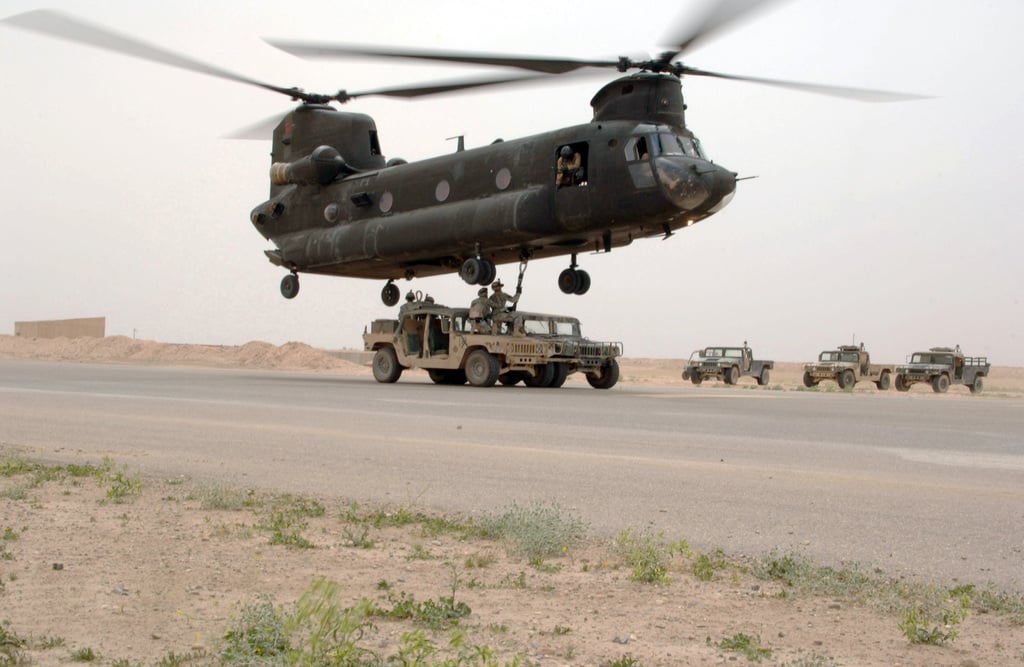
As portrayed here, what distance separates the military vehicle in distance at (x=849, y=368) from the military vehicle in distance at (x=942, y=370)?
0.56 m

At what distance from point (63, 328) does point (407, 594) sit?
63505 mm

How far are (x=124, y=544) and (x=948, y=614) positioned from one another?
12.0ft

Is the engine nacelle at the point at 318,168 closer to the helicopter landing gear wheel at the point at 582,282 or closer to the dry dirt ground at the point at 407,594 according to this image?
the helicopter landing gear wheel at the point at 582,282

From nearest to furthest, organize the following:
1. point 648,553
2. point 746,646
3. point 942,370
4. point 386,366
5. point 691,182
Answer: point 746,646, point 648,553, point 691,182, point 386,366, point 942,370

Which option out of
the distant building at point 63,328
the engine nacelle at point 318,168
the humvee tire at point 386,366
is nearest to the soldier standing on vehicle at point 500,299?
the humvee tire at point 386,366

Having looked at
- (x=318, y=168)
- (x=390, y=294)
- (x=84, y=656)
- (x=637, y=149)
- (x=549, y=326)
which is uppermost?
(x=318, y=168)

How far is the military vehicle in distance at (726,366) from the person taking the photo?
34719mm

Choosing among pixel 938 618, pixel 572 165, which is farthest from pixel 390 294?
pixel 938 618

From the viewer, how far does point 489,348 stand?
66.9 ft

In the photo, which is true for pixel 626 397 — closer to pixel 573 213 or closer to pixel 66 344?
pixel 573 213

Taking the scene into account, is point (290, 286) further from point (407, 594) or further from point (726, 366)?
point (407, 594)

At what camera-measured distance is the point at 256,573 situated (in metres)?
4.18

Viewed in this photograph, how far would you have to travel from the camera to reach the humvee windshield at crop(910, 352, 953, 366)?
3544cm

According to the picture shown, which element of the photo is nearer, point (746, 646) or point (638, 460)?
point (746, 646)
